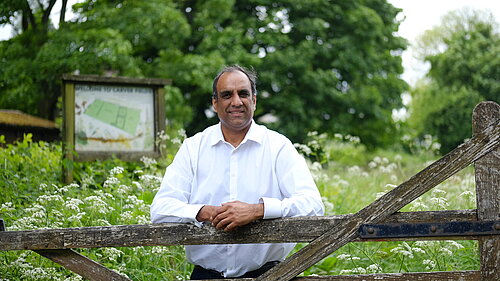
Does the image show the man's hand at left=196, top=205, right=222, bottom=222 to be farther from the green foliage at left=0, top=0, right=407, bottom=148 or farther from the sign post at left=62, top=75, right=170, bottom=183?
the green foliage at left=0, top=0, right=407, bottom=148

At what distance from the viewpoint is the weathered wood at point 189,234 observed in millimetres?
2734

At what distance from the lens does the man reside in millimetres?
2984

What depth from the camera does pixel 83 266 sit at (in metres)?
2.94

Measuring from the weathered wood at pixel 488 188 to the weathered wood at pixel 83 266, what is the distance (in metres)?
1.60

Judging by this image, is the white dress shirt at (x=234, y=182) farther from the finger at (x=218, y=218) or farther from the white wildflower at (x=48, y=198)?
the white wildflower at (x=48, y=198)

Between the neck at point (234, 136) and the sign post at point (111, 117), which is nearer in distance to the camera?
the neck at point (234, 136)

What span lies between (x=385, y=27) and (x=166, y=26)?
9.62 m

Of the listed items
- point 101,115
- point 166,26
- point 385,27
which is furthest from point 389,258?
point 385,27

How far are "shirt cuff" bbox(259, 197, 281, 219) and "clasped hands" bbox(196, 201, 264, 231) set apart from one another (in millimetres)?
18

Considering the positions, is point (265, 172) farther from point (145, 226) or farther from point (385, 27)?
point (385, 27)

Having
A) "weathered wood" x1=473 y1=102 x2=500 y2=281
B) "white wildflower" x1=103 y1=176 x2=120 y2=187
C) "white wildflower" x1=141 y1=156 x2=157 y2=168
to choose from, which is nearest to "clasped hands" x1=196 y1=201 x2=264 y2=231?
"weathered wood" x1=473 y1=102 x2=500 y2=281

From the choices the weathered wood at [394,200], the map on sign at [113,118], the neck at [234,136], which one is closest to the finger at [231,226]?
the weathered wood at [394,200]

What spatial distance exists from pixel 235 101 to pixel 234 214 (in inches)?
25.0

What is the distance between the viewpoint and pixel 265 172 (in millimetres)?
3035
